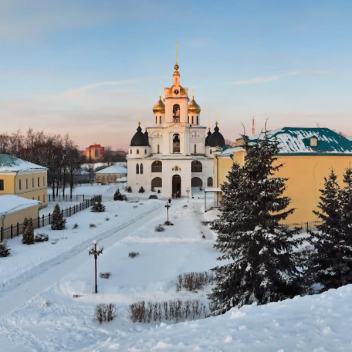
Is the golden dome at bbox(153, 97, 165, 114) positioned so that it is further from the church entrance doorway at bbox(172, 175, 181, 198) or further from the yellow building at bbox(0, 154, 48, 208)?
the yellow building at bbox(0, 154, 48, 208)

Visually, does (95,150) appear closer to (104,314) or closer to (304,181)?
(304,181)

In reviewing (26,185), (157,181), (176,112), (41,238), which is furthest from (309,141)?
(157,181)

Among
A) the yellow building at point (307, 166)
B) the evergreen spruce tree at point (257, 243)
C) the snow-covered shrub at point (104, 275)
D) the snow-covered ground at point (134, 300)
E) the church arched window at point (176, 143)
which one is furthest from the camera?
the church arched window at point (176, 143)

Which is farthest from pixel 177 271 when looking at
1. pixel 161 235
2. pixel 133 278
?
pixel 161 235

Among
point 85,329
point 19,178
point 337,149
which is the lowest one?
point 85,329

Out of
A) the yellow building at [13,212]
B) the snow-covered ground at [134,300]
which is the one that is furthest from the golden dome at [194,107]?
the yellow building at [13,212]

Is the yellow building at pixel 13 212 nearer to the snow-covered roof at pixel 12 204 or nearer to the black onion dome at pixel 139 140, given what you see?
the snow-covered roof at pixel 12 204

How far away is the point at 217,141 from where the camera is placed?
5250cm

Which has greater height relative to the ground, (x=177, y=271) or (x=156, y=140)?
(x=156, y=140)

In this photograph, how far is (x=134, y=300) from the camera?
1155 centimetres

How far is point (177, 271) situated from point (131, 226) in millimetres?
11203

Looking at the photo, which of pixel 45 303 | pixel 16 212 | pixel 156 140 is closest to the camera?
pixel 45 303

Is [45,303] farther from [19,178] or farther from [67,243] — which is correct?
[19,178]

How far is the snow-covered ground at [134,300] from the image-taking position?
18.9 ft
